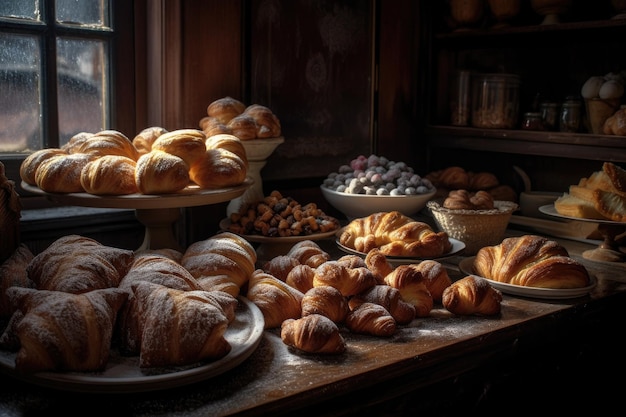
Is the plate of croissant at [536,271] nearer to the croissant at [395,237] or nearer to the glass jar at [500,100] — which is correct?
the croissant at [395,237]

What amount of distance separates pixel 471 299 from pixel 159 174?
33.6 inches

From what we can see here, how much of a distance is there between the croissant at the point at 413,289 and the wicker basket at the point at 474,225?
0.62 meters

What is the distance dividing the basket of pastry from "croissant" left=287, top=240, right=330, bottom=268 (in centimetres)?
61

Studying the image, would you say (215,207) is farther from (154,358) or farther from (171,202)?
(154,358)

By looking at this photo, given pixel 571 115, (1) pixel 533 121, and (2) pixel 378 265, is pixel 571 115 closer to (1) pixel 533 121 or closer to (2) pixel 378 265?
(1) pixel 533 121

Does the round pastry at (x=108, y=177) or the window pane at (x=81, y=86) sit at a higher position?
the window pane at (x=81, y=86)

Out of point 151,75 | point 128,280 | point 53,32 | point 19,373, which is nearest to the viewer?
point 19,373

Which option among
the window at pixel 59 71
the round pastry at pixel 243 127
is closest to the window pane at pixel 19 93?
the window at pixel 59 71

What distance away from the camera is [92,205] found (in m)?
1.82

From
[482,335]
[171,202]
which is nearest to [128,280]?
[171,202]

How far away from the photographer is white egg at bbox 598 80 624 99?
2.60 m

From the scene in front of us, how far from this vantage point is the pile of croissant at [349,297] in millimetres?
1518

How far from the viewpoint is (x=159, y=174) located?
5.96ft

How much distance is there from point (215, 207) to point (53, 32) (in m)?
0.81
